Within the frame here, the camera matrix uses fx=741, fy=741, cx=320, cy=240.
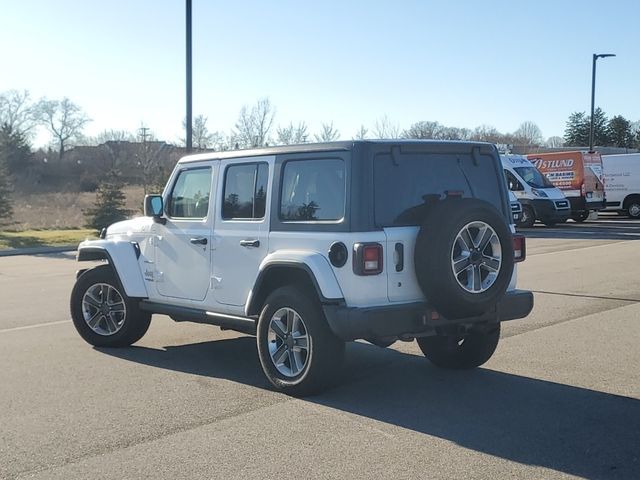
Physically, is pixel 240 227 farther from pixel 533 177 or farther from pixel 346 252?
pixel 533 177

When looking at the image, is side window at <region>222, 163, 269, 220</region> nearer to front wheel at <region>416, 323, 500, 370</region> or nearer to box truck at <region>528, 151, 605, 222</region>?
front wheel at <region>416, 323, 500, 370</region>

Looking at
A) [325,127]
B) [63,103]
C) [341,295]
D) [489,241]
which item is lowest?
[341,295]

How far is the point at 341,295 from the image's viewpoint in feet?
17.7

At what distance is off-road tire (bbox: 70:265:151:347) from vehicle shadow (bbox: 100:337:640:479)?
0.20 metres

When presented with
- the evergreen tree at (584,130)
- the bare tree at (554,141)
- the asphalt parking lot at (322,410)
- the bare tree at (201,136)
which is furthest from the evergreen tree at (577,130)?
the asphalt parking lot at (322,410)

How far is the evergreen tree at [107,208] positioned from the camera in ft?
87.4

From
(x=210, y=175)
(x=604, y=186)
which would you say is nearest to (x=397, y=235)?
(x=210, y=175)

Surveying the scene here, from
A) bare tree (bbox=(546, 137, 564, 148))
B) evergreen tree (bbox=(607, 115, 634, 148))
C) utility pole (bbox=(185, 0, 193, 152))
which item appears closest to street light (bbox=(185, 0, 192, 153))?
utility pole (bbox=(185, 0, 193, 152))

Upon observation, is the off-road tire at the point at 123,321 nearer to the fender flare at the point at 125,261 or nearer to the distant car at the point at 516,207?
the fender flare at the point at 125,261

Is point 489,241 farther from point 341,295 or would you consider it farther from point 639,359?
point 639,359

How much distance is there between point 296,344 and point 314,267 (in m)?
0.69

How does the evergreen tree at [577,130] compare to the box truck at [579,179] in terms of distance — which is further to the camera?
the evergreen tree at [577,130]

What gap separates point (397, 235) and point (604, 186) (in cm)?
2833

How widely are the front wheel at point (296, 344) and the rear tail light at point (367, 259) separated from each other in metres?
0.52
